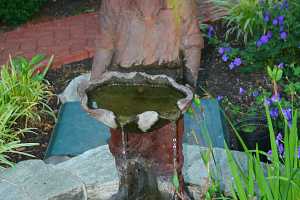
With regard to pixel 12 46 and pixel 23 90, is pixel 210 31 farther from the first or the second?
pixel 12 46

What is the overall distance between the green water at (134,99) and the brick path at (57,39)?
314 centimetres

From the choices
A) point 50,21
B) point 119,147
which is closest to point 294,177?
point 119,147

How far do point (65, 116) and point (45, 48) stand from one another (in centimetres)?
183

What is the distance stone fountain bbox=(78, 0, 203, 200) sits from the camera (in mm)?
2568

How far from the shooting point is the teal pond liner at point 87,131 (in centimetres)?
405

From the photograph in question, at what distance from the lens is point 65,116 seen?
177 inches

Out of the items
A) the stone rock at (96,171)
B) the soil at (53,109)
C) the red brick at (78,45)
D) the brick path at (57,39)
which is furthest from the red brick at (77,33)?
the stone rock at (96,171)

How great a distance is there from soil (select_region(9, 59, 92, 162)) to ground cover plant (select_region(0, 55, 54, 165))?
0.05 metres

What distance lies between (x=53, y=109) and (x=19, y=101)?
1.21ft

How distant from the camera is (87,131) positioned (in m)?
4.29

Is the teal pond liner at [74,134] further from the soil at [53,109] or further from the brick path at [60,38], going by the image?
the brick path at [60,38]

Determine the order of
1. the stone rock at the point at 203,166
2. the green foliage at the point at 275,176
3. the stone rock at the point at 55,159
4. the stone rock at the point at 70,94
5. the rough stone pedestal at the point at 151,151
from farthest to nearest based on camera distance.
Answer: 1. the stone rock at the point at 70,94
2. the stone rock at the point at 55,159
3. the stone rock at the point at 203,166
4. the rough stone pedestal at the point at 151,151
5. the green foliage at the point at 275,176

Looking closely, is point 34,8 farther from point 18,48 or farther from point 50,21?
point 18,48

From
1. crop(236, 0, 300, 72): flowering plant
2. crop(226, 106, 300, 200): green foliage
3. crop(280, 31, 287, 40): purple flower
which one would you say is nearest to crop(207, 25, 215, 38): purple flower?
crop(236, 0, 300, 72): flowering plant
